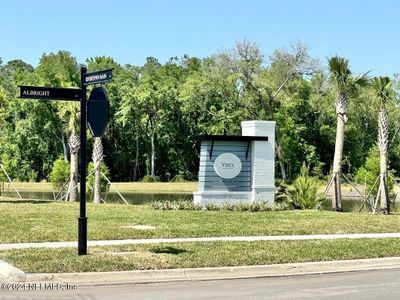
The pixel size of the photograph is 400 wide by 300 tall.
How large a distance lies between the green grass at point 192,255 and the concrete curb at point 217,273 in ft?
0.86

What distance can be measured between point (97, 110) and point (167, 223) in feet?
20.2

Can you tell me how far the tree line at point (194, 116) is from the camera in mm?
59938

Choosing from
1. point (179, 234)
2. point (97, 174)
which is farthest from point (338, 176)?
point (179, 234)

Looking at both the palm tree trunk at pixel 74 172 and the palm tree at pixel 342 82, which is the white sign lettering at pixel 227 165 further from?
the palm tree trunk at pixel 74 172

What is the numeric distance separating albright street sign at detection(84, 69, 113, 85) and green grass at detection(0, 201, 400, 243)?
4.07 metres

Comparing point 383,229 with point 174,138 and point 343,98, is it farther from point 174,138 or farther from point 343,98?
point 174,138

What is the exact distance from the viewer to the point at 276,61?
5947 cm

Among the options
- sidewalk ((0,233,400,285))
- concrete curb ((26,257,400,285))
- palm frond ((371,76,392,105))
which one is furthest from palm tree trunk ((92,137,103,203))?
concrete curb ((26,257,400,285))

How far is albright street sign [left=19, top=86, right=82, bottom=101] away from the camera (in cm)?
1159

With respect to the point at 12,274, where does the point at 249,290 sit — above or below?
below

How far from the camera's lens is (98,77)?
11.6 metres

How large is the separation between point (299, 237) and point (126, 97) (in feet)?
196

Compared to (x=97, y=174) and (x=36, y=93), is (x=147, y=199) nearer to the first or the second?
(x=97, y=174)

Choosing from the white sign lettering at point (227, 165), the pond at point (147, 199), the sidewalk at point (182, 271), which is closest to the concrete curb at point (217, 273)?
the sidewalk at point (182, 271)
